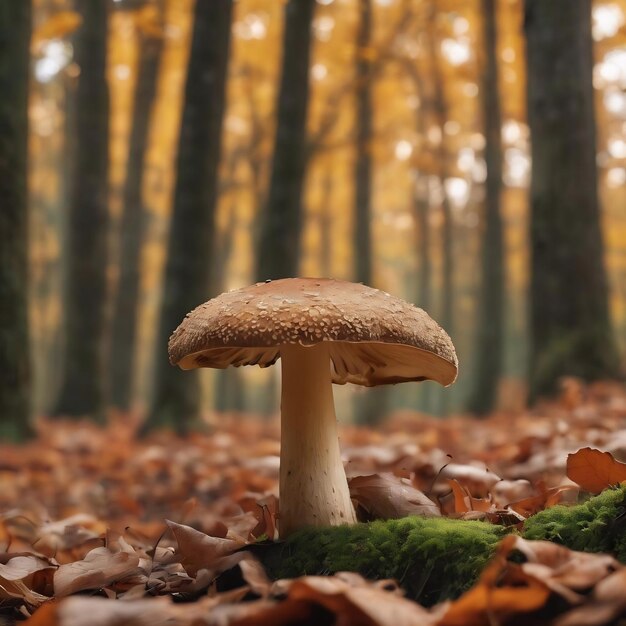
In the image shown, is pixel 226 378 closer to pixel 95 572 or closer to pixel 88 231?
pixel 88 231

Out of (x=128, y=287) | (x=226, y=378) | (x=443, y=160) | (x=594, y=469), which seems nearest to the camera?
(x=594, y=469)

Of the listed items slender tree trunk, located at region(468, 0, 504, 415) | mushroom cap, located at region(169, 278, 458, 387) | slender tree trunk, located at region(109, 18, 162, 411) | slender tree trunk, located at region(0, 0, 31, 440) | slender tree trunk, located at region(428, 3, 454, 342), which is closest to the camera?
mushroom cap, located at region(169, 278, 458, 387)

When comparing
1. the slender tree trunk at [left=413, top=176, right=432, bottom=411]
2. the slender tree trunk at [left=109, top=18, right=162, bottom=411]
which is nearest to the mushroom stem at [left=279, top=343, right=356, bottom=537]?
the slender tree trunk at [left=109, top=18, right=162, bottom=411]

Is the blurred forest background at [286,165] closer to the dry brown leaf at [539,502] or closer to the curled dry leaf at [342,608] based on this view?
the dry brown leaf at [539,502]

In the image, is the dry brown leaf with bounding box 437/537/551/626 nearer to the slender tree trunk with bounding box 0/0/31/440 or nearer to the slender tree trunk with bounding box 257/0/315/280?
the slender tree trunk with bounding box 0/0/31/440

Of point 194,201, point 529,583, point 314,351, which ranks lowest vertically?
point 529,583

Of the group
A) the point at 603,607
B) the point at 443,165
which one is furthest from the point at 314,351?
the point at 443,165

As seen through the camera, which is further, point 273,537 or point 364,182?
point 364,182
